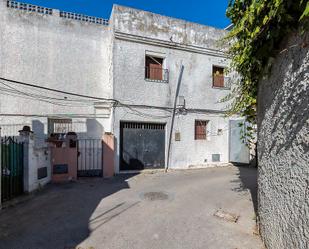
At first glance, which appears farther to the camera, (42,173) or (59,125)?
(59,125)

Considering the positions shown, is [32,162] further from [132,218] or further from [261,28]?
[261,28]

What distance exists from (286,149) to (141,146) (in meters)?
8.24

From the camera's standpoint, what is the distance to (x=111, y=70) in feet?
34.5

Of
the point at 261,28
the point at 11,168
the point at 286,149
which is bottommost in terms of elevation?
the point at 11,168

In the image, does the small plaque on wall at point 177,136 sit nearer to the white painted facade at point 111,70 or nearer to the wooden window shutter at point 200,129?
the white painted facade at point 111,70

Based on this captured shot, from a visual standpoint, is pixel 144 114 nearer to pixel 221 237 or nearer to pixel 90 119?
pixel 90 119

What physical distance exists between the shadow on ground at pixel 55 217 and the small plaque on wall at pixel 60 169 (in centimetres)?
78

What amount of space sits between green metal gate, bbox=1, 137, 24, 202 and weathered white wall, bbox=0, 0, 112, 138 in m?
3.91

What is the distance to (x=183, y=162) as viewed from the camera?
11.5 metres

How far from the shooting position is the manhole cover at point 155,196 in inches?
252

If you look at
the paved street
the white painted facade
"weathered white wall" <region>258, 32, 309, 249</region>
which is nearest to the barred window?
the white painted facade

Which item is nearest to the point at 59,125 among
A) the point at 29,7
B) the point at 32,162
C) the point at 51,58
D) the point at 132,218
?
the point at 51,58

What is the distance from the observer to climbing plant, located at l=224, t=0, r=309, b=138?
2.69m

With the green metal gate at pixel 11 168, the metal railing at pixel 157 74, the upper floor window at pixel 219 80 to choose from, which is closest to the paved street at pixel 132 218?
the green metal gate at pixel 11 168
